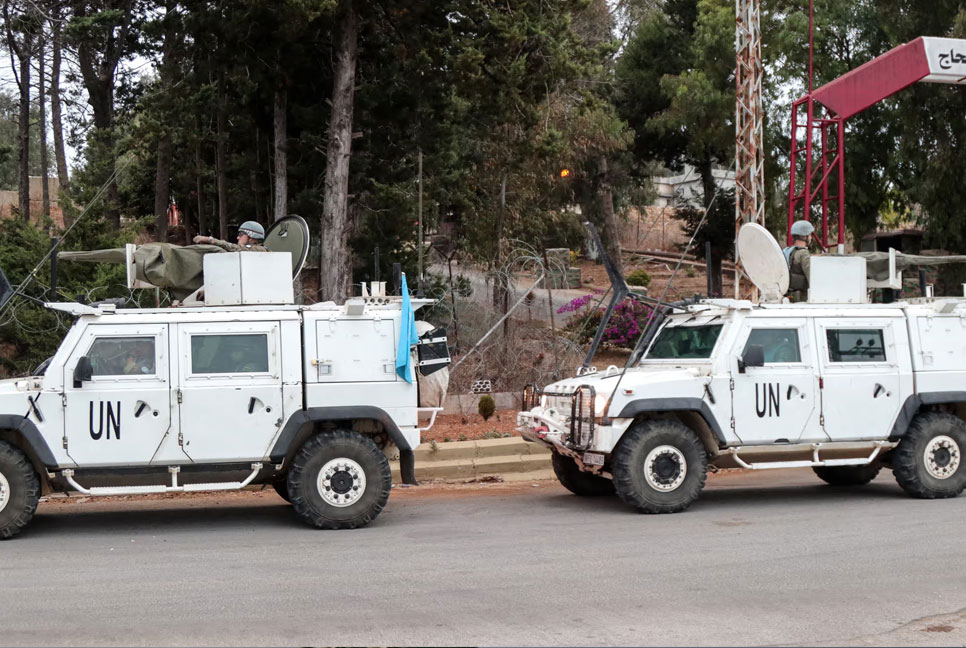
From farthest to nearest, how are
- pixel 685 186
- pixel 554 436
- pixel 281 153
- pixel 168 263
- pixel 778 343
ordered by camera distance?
pixel 685 186 < pixel 281 153 < pixel 778 343 < pixel 554 436 < pixel 168 263

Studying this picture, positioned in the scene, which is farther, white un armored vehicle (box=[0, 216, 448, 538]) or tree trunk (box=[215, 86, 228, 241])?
tree trunk (box=[215, 86, 228, 241])

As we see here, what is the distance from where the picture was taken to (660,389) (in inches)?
387

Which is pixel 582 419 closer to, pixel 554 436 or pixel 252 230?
pixel 554 436

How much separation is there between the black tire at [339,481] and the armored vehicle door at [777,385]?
3523 mm

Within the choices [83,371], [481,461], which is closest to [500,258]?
[481,461]

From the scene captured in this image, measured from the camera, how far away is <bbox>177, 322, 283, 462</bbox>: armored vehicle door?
9.07 m

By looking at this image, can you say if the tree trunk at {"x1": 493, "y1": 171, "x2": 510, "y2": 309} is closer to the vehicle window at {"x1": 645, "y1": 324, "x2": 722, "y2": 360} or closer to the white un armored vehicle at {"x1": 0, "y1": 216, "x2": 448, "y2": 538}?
the vehicle window at {"x1": 645, "y1": 324, "x2": 722, "y2": 360}

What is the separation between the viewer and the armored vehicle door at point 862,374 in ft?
34.0

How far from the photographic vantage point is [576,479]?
11.2 meters

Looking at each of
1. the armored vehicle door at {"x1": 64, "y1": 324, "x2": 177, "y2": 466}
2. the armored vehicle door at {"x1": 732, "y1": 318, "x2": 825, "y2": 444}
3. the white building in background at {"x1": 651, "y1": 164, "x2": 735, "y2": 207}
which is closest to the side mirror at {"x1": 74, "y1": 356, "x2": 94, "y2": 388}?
the armored vehicle door at {"x1": 64, "y1": 324, "x2": 177, "y2": 466}

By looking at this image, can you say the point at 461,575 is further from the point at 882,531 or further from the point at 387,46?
the point at 387,46

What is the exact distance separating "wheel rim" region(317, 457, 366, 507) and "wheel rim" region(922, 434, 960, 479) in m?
5.74

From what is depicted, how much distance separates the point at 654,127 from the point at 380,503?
24435 millimetres

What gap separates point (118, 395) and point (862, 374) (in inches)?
280
